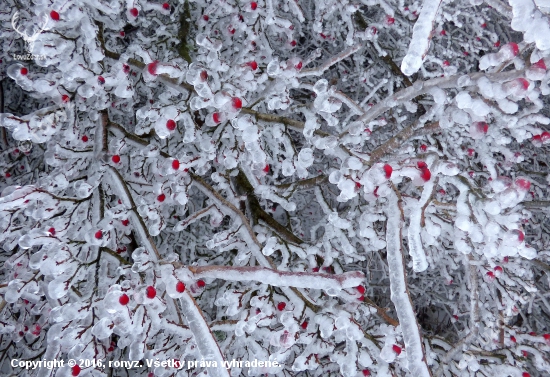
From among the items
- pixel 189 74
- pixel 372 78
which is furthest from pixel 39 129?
pixel 372 78

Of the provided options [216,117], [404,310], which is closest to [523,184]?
[404,310]

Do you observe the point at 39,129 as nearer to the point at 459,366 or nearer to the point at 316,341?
the point at 316,341

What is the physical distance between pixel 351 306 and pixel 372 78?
336 cm

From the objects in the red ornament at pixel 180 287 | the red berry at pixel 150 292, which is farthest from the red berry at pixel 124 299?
the red ornament at pixel 180 287

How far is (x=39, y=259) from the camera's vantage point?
1.73 metres

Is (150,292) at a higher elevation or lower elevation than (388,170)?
lower

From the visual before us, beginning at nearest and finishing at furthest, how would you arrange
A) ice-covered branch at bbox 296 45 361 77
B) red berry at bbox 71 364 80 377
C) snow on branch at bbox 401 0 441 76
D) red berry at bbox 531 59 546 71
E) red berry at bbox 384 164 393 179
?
snow on branch at bbox 401 0 441 76, red berry at bbox 531 59 546 71, red berry at bbox 384 164 393 179, red berry at bbox 71 364 80 377, ice-covered branch at bbox 296 45 361 77

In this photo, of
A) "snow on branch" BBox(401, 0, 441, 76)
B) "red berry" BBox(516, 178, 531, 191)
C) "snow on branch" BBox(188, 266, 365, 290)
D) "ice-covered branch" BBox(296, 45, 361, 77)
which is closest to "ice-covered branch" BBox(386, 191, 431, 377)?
"snow on branch" BBox(188, 266, 365, 290)

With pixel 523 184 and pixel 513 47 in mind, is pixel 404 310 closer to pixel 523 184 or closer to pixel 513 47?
pixel 523 184

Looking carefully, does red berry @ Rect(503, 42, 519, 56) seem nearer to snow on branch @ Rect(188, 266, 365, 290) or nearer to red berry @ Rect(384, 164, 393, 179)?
red berry @ Rect(384, 164, 393, 179)

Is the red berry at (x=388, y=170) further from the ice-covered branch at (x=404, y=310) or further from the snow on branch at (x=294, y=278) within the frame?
the snow on branch at (x=294, y=278)

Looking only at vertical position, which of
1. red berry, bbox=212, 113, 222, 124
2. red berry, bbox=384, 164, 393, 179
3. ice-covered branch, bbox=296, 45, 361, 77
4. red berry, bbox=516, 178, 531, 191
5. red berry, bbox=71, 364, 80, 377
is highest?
ice-covered branch, bbox=296, 45, 361, 77

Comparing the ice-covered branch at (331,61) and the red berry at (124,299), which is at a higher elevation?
the ice-covered branch at (331,61)

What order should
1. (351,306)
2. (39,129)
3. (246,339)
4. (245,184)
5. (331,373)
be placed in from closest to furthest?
(39,129)
(351,306)
(246,339)
(245,184)
(331,373)
